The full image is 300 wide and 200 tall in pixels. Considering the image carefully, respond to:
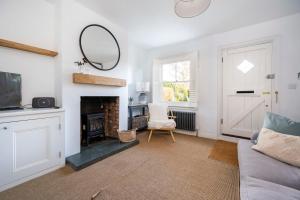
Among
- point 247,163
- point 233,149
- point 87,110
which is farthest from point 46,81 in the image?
point 233,149

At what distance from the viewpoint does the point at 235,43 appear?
315cm

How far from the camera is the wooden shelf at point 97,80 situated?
2.23m

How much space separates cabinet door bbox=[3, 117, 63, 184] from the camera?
5.34 feet

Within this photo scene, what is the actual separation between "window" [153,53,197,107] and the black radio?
2.84 metres

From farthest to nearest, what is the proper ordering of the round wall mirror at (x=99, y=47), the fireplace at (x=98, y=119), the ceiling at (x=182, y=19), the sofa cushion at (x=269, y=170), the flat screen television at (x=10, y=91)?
1. the fireplace at (x=98, y=119)
2. the round wall mirror at (x=99, y=47)
3. the ceiling at (x=182, y=19)
4. the flat screen television at (x=10, y=91)
5. the sofa cushion at (x=269, y=170)

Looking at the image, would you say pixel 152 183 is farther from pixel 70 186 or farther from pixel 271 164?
pixel 271 164

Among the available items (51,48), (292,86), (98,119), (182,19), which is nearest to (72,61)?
(51,48)

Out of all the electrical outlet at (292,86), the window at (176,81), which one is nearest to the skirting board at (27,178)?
the window at (176,81)

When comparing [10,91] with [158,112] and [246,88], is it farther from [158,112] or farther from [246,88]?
[246,88]

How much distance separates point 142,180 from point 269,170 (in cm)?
134

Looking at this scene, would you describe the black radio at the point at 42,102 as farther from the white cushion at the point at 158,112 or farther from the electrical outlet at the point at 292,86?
the electrical outlet at the point at 292,86

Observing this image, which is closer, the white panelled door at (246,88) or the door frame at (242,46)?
the door frame at (242,46)

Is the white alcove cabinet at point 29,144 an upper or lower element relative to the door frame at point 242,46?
lower

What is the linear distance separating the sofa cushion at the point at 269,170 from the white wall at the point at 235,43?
1.83 meters
